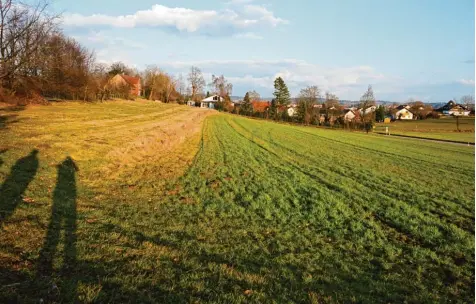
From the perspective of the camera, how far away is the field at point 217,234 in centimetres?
458

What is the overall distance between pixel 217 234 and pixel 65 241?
3.08 m

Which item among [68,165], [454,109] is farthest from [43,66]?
[454,109]

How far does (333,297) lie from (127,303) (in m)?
3.11

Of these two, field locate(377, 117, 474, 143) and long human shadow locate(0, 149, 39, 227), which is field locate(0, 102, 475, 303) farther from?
field locate(377, 117, 474, 143)

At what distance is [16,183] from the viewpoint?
830cm

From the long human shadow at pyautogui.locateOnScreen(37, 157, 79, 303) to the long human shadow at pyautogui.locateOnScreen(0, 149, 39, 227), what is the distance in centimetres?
78

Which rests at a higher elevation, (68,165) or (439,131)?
(439,131)

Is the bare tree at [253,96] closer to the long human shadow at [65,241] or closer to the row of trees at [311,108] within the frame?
the row of trees at [311,108]

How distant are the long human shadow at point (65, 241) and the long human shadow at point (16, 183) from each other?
0.78 metres

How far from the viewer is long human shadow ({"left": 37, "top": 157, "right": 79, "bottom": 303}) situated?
412cm

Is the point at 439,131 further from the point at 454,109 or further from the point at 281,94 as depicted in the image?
the point at 454,109

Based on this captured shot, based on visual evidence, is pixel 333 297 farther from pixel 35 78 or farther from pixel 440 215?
pixel 35 78

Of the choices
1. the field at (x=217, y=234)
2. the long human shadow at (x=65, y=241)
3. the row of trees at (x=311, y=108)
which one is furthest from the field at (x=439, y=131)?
the long human shadow at (x=65, y=241)

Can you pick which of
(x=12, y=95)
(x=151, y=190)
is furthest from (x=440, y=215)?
(x=12, y=95)
